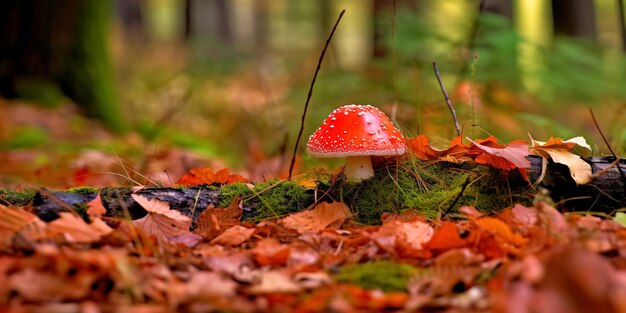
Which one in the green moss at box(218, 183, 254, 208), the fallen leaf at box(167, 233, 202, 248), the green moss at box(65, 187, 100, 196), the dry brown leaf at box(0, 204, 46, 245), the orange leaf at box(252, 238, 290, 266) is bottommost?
the fallen leaf at box(167, 233, 202, 248)

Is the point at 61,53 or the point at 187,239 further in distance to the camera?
the point at 61,53

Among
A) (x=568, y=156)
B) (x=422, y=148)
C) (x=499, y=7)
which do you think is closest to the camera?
(x=568, y=156)

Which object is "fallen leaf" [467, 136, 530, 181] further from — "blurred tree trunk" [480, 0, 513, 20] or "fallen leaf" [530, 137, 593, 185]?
"blurred tree trunk" [480, 0, 513, 20]

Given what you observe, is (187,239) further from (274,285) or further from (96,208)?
(274,285)

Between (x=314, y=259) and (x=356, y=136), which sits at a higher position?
(x=356, y=136)

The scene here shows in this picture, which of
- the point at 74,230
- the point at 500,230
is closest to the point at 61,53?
the point at 74,230

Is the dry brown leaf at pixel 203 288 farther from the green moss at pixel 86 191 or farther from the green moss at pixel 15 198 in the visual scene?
the green moss at pixel 15 198

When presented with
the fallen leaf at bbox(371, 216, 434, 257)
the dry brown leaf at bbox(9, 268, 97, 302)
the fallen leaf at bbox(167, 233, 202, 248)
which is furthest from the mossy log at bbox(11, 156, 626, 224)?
the dry brown leaf at bbox(9, 268, 97, 302)

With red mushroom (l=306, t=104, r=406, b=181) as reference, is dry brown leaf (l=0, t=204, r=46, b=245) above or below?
below
